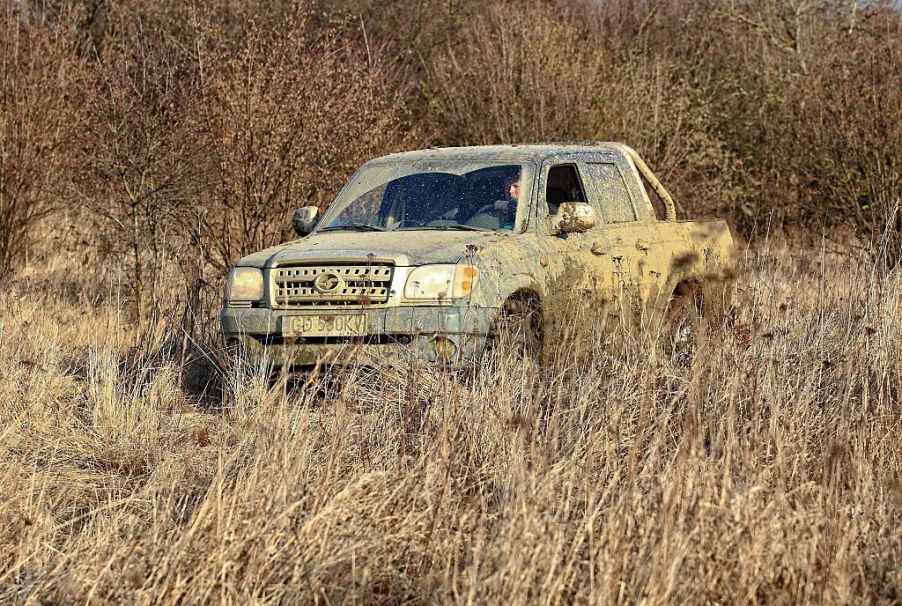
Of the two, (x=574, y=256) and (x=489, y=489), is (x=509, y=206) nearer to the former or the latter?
(x=574, y=256)

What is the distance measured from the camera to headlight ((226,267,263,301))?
7.23 metres

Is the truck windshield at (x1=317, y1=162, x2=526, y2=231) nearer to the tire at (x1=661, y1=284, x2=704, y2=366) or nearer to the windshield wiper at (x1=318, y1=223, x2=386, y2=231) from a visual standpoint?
the windshield wiper at (x1=318, y1=223, x2=386, y2=231)

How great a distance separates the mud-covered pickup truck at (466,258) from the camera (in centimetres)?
679

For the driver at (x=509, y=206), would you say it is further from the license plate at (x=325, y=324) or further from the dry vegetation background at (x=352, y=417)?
the license plate at (x=325, y=324)

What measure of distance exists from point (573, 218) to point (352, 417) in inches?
94.7

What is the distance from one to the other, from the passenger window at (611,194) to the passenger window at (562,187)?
0.12 meters

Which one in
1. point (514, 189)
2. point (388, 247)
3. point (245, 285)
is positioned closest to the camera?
point (388, 247)

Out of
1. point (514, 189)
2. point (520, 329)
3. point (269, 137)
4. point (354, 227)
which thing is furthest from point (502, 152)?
point (269, 137)

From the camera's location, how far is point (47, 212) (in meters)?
13.9

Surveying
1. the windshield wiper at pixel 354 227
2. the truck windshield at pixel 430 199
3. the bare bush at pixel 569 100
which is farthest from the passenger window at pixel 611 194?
the bare bush at pixel 569 100

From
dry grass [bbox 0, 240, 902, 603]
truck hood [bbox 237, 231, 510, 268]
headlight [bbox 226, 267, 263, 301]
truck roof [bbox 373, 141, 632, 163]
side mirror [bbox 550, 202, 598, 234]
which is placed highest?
truck roof [bbox 373, 141, 632, 163]

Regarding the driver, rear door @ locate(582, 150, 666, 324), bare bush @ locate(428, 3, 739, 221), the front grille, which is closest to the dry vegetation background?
the front grille

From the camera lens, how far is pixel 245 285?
7273 millimetres

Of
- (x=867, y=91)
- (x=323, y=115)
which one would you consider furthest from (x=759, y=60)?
(x=323, y=115)
